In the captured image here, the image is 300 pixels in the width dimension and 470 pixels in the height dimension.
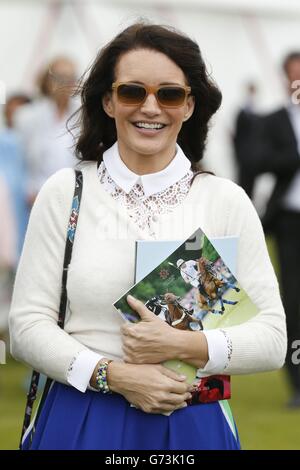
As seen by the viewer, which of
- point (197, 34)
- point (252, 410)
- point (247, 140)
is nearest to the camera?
point (252, 410)

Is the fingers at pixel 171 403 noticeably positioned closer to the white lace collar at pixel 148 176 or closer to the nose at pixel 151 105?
the white lace collar at pixel 148 176

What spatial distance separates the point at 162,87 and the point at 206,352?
0.75m

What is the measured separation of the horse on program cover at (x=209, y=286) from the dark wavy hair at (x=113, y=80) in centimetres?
43

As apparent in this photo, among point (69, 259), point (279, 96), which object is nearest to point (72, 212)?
point (69, 259)

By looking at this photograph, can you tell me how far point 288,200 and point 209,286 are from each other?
4.36 m

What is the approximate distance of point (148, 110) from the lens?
3.29 meters

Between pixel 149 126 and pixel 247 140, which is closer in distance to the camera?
pixel 149 126

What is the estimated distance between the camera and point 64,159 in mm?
7996

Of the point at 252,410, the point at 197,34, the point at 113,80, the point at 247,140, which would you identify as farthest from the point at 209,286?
the point at 197,34

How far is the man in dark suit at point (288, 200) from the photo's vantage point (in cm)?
740

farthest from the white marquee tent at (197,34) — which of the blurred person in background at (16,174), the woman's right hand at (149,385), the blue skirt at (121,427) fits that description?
the woman's right hand at (149,385)

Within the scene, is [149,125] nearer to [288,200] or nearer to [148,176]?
[148,176]

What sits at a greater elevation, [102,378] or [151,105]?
[151,105]

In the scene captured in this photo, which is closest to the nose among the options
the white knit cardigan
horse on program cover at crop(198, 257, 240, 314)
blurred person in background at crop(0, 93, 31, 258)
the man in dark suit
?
the white knit cardigan
